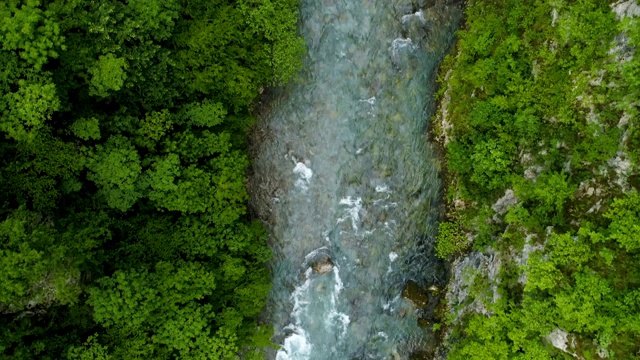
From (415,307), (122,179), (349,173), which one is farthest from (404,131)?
(122,179)

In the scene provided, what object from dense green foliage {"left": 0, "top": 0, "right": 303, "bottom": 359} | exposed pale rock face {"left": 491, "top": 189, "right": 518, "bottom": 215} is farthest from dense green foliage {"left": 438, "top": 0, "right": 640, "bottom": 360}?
dense green foliage {"left": 0, "top": 0, "right": 303, "bottom": 359}

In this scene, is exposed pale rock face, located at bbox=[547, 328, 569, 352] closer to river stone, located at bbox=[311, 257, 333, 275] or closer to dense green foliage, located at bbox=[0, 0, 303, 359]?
river stone, located at bbox=[311, 257, 333, 275]

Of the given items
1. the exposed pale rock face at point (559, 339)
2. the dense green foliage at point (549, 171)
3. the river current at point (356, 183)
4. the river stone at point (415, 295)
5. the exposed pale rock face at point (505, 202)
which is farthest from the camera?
the river stone at point (415, 295)

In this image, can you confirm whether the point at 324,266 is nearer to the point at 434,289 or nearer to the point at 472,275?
the point at 434,289

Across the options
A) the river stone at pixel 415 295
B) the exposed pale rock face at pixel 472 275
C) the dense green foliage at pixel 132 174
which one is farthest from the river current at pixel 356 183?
the dense green foliage at pixel 132 174

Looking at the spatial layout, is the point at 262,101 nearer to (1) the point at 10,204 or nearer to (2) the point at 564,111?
(1) the point at 10,204

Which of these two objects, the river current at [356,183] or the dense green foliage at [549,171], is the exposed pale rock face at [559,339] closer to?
the dense green foliage at [549,171]

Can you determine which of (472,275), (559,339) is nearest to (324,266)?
(472,275)
